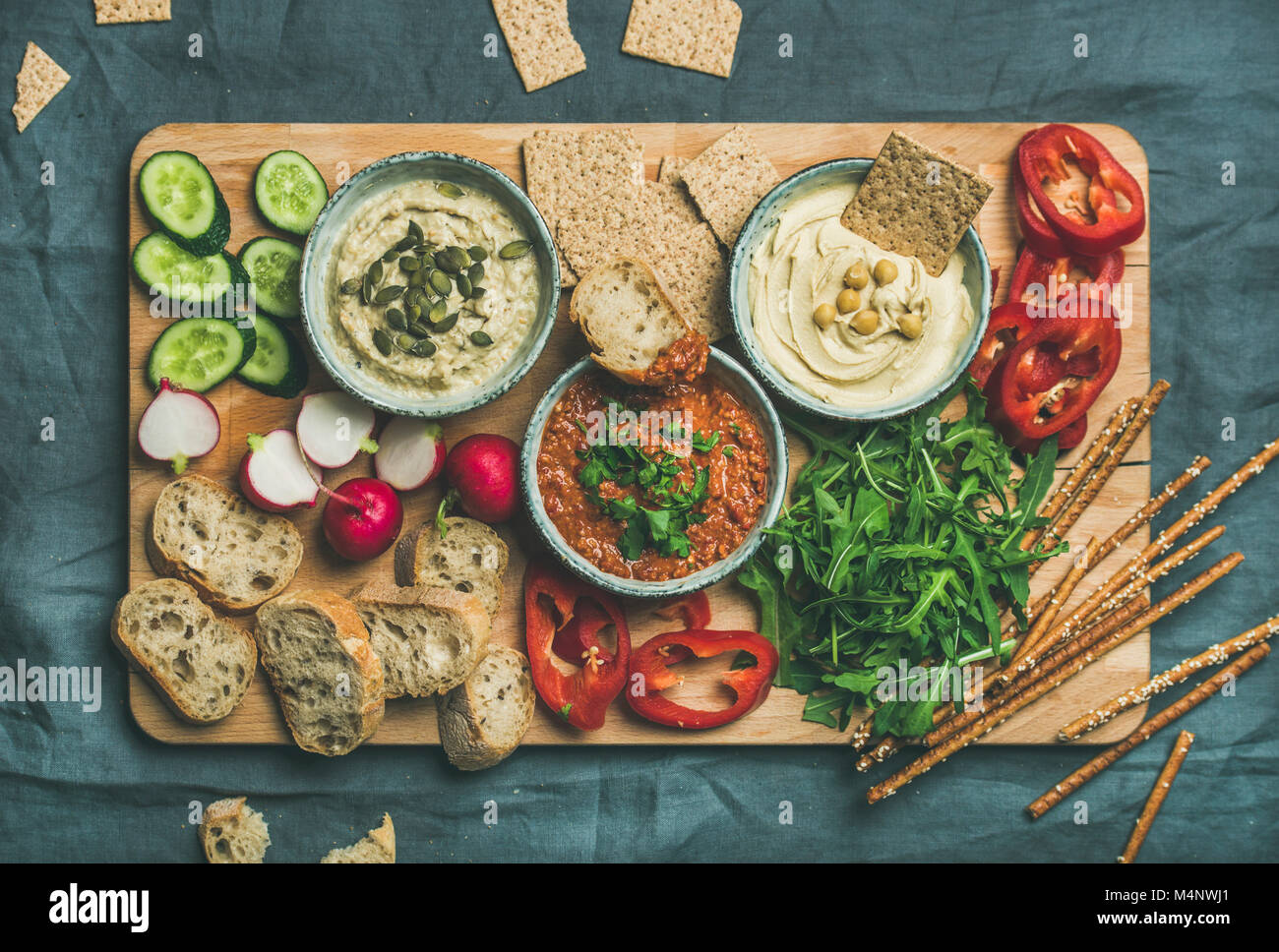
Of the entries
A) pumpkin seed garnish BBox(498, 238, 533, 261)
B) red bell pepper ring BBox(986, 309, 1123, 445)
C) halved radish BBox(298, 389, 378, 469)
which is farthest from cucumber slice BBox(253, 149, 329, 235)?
red bell pepper ring BBox(986, 309, 1123, 445)

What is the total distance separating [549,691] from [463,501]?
0.87m

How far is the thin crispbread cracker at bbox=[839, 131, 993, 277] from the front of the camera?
141 inches

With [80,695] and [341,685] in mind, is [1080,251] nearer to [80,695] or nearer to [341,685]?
[341,685]

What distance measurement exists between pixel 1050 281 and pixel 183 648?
3.91m

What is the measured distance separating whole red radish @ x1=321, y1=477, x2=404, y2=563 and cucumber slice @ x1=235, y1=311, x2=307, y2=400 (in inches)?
20.3

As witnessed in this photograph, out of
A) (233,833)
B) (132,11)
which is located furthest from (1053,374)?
(132,11)

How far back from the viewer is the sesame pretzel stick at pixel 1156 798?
405 centimetres

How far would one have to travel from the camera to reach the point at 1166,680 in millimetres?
3957

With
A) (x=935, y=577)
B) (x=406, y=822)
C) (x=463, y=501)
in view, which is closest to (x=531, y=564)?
(x=463, y=501)

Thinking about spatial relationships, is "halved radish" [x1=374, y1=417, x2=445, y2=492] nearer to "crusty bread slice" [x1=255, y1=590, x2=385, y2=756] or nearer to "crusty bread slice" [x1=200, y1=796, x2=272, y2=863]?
"crusty bread slice" [x1=255, y1=590, x2=385, y2=756]

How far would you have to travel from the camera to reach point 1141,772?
4.12 m

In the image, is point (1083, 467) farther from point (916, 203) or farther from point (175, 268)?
point (175, 268)

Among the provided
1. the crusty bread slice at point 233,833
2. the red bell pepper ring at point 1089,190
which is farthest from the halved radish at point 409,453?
the red bell pepper ring at point 1089,190

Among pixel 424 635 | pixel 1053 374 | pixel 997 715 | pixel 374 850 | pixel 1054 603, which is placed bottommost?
pixel 374 850
